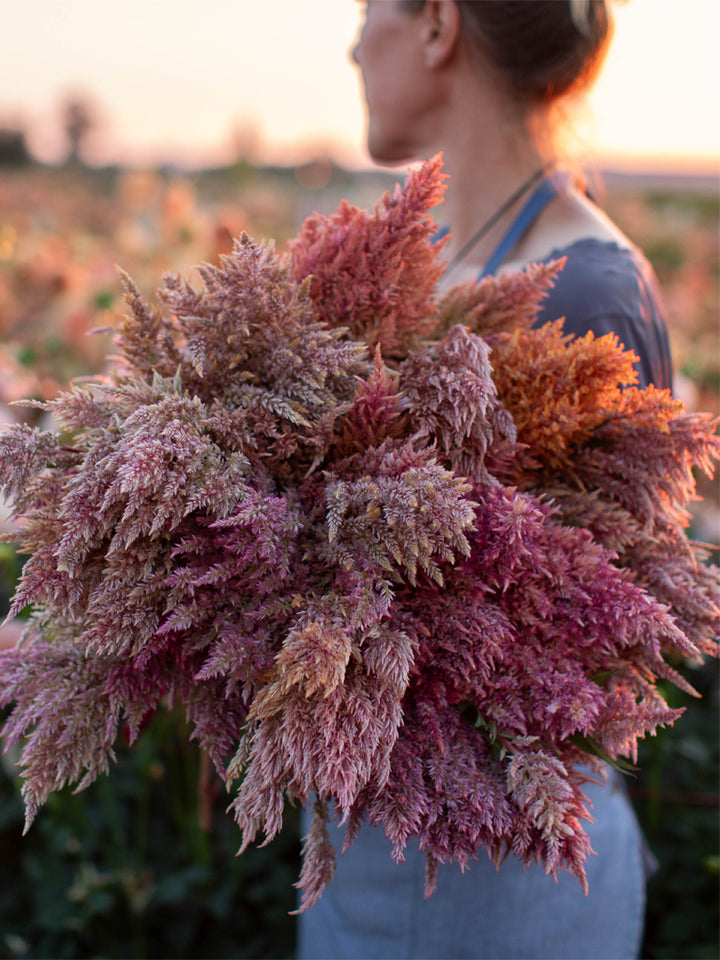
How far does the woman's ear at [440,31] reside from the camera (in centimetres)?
113

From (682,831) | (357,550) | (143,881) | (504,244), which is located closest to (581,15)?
(504,244)

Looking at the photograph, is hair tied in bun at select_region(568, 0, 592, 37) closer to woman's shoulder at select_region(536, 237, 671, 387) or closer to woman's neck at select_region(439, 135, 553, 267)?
woman's neck at select_region(439, 135, 553, 267)

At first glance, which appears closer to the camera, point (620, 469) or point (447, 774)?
point (447, 774)

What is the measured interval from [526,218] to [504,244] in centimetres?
6

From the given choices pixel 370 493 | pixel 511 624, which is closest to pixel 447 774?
pixel 511 624

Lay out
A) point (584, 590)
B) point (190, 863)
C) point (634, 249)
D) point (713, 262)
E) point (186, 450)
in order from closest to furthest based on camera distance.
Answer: point (186, 450) → point (584, 590) → point (634, 249) → point (190, 863) → point (713, 262)

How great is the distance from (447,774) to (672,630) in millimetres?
253

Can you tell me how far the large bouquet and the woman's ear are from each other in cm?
65

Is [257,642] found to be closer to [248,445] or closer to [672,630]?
[248,445]

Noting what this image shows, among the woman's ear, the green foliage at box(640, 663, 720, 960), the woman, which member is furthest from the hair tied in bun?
the green foliage at box(640, 663, 720, 960)

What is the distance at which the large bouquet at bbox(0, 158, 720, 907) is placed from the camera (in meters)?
0.56

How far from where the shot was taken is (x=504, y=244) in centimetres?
118

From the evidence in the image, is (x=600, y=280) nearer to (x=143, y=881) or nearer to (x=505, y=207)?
(x=505, y=207)

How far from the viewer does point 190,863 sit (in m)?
1.84
